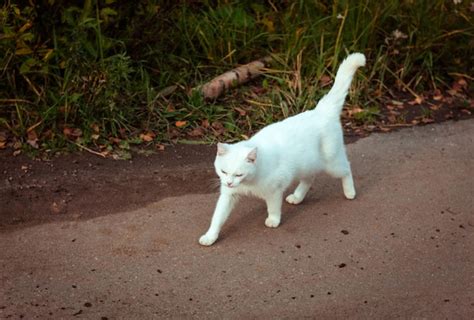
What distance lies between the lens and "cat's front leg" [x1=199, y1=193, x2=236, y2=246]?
4117 millimetres

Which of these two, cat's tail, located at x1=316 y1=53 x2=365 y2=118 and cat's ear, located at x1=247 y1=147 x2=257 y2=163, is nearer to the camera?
cat's ear, located at x1=247 y1=147 x2=257 y2=163

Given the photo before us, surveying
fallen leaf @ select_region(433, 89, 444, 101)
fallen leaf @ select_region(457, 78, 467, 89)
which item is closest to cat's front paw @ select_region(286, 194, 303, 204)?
fallen leaf @ select_region(433, 89, 444, 101)

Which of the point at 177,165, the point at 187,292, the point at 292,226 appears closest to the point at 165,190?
the point at 177,165

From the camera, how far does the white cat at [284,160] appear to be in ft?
13.1

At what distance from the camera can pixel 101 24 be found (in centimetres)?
552

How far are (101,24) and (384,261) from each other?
2732 millimetres

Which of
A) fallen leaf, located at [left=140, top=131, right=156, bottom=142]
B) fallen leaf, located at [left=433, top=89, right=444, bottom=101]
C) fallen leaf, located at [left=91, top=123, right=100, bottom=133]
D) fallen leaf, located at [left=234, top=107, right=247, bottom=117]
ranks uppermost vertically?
fallen leaf, located at [left=91, top=123, right=100, bottom=133]

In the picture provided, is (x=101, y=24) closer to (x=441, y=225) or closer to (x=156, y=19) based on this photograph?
(x=156, y=19)

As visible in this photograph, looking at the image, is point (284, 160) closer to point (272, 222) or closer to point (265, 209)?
point (272, 222)

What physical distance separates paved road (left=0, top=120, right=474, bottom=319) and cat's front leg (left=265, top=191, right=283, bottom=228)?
2.5 inches

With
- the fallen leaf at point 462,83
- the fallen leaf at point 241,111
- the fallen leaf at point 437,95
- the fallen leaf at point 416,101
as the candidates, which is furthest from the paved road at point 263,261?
the fallen leaf at point 462,83

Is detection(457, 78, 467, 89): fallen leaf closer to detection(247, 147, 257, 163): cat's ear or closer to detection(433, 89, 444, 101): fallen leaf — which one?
detection(433, 89, 444, 101): fallen leaf

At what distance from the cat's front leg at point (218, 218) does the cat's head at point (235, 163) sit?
0.19 m

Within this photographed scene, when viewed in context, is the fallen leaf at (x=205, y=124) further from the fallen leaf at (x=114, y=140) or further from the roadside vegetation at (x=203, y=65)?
the fallen leaf at (x=114, y=140)
